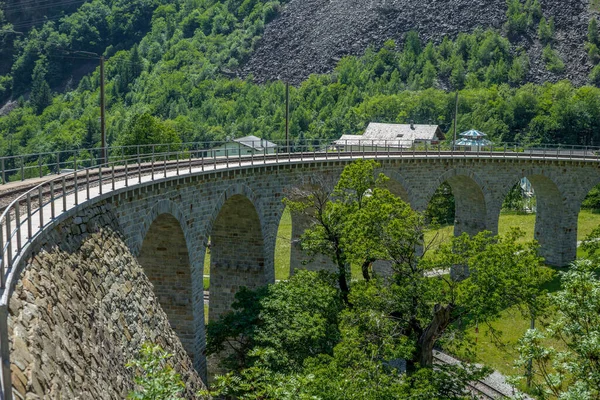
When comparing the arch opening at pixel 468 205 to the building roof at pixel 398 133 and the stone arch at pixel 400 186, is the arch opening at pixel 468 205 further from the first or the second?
the building roof at pixel 398 133

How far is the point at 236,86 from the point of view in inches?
5645

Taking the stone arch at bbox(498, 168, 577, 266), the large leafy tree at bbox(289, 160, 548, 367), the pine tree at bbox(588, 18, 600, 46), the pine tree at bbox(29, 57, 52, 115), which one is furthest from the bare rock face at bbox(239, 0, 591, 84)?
the large leafy tree at bbox(289, 160, 548, 367)

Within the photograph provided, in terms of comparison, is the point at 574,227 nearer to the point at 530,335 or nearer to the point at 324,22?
the point at 530,335

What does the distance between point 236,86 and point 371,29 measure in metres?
31.8

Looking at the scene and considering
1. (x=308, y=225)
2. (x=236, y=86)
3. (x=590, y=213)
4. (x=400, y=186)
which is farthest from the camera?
(x=236, y=86)

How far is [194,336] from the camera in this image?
98.2 feet

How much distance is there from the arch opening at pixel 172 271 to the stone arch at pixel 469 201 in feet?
84.2

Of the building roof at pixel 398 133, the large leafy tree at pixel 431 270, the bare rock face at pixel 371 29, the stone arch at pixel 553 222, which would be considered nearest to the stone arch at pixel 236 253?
the large leafy tree at pixel 431 270

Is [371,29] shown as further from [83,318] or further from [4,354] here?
[4,354]

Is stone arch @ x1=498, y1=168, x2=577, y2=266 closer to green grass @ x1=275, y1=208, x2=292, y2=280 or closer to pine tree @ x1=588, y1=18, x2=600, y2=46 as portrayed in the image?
green grass @ x1=275, y1=208, x2=292, y2=280

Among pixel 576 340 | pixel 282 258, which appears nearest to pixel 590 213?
pixel 282 258

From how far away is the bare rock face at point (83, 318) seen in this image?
13383mm

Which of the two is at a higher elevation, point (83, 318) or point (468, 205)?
point (83, 318)

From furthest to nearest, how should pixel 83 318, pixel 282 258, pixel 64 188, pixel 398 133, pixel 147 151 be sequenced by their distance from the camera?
1. pixel 398 133
2. pixel 147 151
3. pixel 282 258
4. pixel 64 188
5. pixel 83 318
